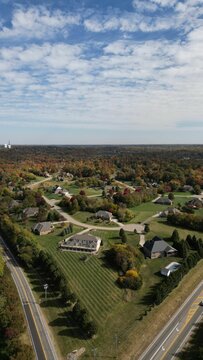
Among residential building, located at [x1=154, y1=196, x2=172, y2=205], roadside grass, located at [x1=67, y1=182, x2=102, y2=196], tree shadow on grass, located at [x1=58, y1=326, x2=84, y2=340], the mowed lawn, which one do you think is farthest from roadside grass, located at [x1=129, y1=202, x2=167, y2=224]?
tree shadow on grass, located at [x1=58, y1=326, x2=84, y2=340]

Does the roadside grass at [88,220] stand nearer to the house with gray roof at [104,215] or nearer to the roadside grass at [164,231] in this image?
the house with gray roof at [104,215]

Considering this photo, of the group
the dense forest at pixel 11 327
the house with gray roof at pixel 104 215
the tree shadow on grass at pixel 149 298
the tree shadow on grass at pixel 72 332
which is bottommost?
the tree shadow on grass at pixel 72 332

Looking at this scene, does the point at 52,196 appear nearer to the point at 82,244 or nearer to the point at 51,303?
the point at 82,244

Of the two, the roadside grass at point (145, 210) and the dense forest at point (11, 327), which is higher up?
the roadside grass at point (145, 210)

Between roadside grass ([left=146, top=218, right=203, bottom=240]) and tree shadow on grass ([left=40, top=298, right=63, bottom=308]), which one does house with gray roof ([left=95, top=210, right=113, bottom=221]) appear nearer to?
roadside grass ([left=146, top=218, right=203, bottom=240])

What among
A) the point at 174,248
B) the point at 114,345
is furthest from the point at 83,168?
the point at 114,345

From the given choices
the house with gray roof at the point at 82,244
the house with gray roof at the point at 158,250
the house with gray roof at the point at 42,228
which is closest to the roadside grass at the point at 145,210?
the house with gray roof at the point at 82,244
